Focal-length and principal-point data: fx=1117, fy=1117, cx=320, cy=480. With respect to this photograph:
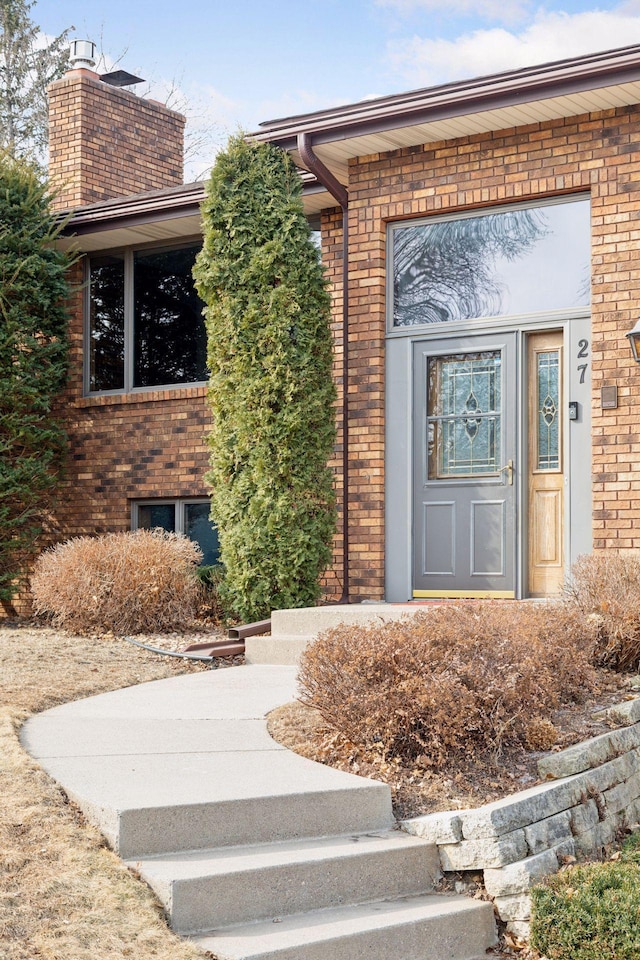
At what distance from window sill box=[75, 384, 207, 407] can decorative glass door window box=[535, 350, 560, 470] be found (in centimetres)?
368

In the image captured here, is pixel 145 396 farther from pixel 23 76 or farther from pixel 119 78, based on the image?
pixel 23 76

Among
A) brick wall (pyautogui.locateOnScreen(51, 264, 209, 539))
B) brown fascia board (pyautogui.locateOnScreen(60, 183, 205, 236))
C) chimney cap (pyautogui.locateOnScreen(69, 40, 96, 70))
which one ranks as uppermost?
chimney cap (pyautogui.locateOnScreen(69, 40, 96, 70))

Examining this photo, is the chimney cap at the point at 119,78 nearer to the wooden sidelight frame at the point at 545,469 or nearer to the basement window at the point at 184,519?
the basement window at the point at 184,519

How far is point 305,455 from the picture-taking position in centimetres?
957

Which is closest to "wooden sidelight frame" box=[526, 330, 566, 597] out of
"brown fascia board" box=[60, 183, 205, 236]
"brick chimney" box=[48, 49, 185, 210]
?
"brown fascia board" box=[60, 183, 205, 236]

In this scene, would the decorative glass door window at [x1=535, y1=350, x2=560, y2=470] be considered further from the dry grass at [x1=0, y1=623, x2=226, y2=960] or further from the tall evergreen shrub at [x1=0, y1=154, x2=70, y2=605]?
the dry grass at [x1=0, y1=623, x2=226, y2=960]

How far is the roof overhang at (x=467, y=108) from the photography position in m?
8.38

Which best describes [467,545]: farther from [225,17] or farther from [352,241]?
[225,17]

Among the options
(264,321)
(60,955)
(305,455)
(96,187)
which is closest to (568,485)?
(305,455)

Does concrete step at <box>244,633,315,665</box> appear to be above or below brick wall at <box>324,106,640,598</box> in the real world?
below

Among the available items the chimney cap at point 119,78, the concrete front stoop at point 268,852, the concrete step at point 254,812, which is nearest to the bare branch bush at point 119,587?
the concrete front stoop at point 268,852

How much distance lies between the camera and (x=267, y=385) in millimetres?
9555

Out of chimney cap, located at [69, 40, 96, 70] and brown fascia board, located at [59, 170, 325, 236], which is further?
chimney cap, located at [69, 40, 96, 70]

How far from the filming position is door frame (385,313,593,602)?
29.8ft
